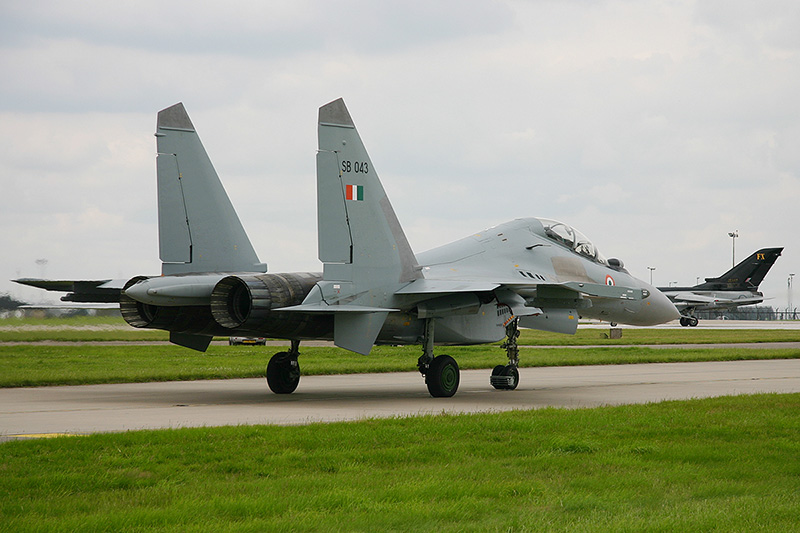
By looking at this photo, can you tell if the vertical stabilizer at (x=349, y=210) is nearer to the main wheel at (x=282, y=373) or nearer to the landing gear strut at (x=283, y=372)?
the landing gear strut at (x=283, y=372)

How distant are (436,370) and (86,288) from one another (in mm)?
6945

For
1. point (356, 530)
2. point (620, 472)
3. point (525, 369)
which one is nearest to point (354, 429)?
point (620, 472)

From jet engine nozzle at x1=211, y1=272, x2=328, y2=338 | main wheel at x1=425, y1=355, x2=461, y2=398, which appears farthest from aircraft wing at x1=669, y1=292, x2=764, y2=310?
jet engine nozzle at x1=211, y1=272, x2=328, y2=338

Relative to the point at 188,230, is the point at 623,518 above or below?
below

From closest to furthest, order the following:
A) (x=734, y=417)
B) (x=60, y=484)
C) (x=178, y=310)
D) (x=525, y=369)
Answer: (x=60, y=484), (x=734, y=417), (x=178, y=310), (x=525, y=369)

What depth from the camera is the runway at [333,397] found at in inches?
476

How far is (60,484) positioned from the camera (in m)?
6.96

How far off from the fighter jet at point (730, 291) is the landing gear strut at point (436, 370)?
5318 centimetres

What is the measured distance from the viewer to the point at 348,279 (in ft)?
47.5

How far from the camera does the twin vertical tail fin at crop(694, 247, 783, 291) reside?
223 feet

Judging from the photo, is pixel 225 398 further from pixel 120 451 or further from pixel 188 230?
Answer: pixel 120 451

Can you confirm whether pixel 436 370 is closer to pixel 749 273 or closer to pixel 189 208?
pixel 189 208

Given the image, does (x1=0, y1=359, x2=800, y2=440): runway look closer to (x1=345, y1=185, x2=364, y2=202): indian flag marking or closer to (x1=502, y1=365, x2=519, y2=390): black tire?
(x1=502, y1=365, x2=519, y2=390): black tire

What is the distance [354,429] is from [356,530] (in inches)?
174
